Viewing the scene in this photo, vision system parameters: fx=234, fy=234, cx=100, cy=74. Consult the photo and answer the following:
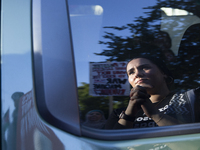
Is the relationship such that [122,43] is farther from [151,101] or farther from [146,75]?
[151,101]

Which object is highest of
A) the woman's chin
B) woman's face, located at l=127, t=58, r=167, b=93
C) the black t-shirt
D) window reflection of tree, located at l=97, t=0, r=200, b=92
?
window reflection of tree, located at l=97, t=0, r=200, b=92

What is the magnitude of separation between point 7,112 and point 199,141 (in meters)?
0.94

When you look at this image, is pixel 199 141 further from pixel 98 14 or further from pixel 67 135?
pixel 98 14

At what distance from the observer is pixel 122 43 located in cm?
132

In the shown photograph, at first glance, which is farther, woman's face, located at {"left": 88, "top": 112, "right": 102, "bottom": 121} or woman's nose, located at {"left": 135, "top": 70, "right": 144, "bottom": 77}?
woman's nose, located at {"left": 135, "top": 70, "right": 144, "bottom": 77}

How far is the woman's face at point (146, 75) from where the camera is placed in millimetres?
1292

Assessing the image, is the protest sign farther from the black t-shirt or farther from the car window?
the black t-shirt

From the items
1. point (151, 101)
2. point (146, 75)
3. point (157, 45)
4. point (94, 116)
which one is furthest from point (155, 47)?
point (94, 116)

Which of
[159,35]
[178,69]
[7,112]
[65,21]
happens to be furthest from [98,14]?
[7,112]

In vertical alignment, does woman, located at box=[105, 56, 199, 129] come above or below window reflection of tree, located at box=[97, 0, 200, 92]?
below

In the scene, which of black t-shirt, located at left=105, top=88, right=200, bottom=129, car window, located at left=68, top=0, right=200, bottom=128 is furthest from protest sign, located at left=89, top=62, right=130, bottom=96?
black t-shirt, located at left=105, top=88, right=200, bottom=129

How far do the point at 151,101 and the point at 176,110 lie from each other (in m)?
0.17

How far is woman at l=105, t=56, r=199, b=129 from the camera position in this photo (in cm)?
124

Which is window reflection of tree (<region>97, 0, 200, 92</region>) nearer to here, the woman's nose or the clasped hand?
the woman's nose
